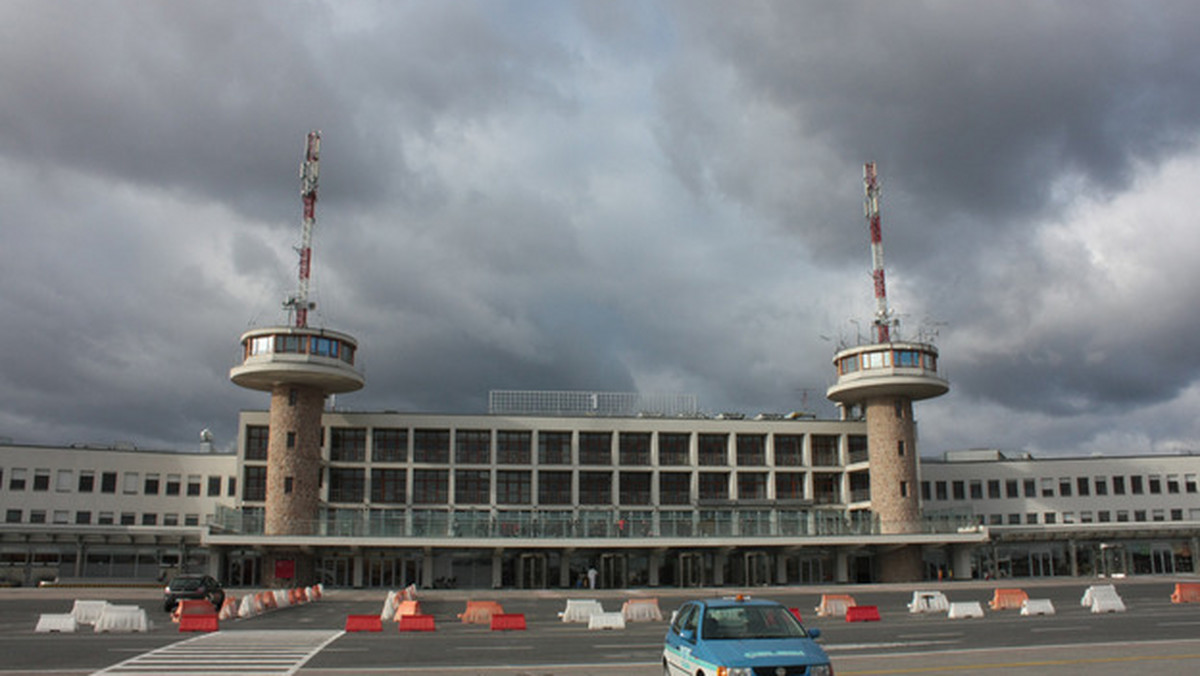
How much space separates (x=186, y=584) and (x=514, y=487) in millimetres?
32082

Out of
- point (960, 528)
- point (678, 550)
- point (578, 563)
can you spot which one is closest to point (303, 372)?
point (578, 563)

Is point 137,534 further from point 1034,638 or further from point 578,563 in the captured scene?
point 1034,638

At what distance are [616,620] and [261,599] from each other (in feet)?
51.1

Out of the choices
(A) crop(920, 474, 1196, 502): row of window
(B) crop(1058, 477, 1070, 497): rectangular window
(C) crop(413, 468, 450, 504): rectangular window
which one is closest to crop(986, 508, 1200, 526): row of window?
(A) crop(920, 474, 1196, 502): row of window

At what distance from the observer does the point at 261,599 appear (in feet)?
121

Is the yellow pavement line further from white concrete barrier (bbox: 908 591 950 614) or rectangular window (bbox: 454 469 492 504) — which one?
rectangular window (bbox: 454 469 492 504)

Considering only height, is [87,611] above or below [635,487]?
below

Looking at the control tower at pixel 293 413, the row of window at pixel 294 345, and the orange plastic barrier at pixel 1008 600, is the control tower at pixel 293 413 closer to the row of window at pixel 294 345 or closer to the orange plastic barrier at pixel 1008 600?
the row of window at pixel 294 345

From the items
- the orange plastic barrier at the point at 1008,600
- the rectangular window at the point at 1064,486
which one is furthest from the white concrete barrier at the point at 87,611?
the rectangular window at the point at 1064,486

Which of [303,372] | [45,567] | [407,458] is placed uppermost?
[303,372]

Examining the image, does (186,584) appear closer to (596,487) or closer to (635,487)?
(596,487)

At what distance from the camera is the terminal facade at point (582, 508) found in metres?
59.3

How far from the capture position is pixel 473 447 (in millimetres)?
68250

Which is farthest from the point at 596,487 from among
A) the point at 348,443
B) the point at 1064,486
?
the point at 1064,486
